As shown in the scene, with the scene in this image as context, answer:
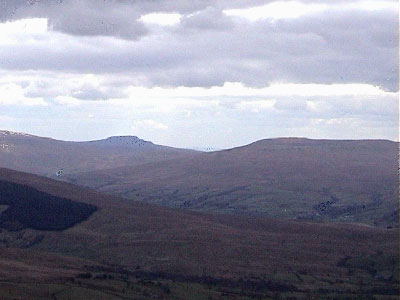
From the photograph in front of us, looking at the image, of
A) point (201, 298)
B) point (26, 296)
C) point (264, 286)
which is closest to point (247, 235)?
point (264, 286)

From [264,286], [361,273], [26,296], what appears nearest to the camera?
[26,296]

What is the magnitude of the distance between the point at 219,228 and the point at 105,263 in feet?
108

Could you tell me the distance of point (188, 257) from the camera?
4619 inches

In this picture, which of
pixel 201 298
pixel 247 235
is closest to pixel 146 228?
pixel 247 235

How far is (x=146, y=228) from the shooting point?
137 metres

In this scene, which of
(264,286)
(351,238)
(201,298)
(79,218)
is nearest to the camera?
(201,298)

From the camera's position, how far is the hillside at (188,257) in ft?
292

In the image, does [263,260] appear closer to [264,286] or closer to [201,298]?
[264,286]

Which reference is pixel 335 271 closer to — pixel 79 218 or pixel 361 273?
pixel 361 273

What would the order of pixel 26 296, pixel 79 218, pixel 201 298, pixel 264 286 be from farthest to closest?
1. pixel 79 218
2. pixel 264 286
3. pixel 201 298
4. pixel 26 296

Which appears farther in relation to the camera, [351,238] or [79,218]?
[79,218]

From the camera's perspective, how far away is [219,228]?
140m

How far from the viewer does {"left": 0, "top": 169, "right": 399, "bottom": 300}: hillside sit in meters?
88.9

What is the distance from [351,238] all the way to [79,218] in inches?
1787
